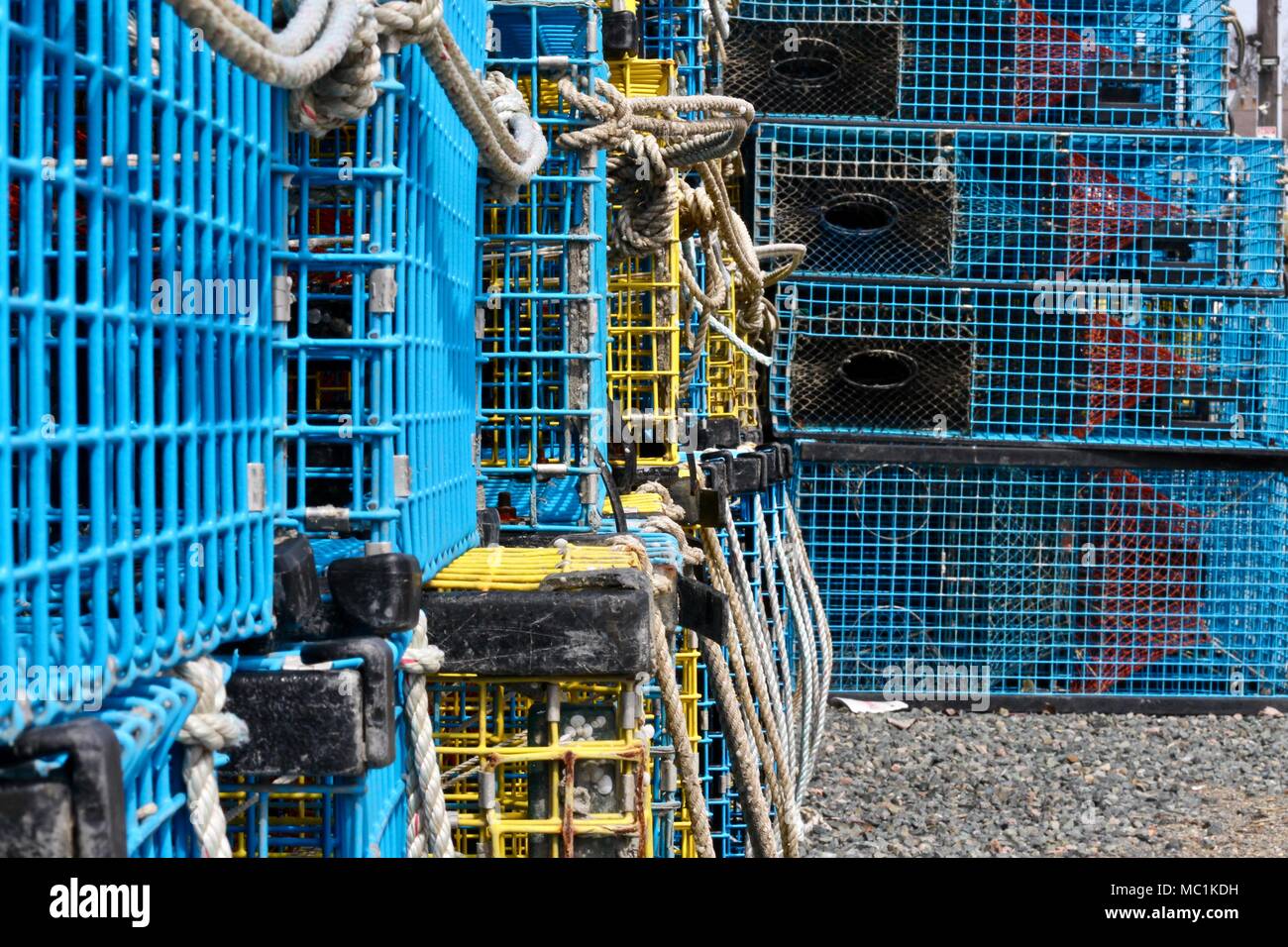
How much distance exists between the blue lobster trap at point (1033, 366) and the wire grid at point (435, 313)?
11.9ft

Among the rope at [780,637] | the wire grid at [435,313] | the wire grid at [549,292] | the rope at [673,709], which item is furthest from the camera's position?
the rope at [780,637]

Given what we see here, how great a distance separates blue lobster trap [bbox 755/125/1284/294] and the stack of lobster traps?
0.01 meters

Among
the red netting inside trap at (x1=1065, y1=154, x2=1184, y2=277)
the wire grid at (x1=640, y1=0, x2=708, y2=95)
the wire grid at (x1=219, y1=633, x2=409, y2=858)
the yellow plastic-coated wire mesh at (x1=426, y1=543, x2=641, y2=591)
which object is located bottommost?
the wire grid at (x1=219, y1=633, x2=409, y2=858)

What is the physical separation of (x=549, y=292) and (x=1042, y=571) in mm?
3673

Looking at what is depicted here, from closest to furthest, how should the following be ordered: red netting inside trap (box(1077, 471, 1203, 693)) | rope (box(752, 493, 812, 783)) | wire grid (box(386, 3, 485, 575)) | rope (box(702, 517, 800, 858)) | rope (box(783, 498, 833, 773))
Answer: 1. wire grid (box(386, 3, 485, 575))
2. rope (box(702, 517, 800, 858))
3. rope (box(752, 493, 812, 783))
4. rope (box(783, 498, 833, 773))
5. red netting inside trap (box(1077, 471, 1203, 693))

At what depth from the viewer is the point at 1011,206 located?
620cm

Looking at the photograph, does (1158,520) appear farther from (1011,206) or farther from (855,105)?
(855,105)

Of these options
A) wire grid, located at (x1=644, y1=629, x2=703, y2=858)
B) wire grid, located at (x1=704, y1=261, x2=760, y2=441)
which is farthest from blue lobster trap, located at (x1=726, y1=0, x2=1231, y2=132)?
wire grid, located at (x1=644, y1=629, x2=703, y2=858)

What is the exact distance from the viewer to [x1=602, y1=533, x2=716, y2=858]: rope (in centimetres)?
257

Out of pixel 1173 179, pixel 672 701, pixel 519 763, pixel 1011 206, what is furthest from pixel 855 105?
pixel 519 763

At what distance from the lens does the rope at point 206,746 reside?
55.0 inches

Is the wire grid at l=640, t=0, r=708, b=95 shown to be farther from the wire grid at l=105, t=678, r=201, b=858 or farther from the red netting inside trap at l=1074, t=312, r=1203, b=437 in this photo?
the wire grid at l=105, t=678, r=201, b=858

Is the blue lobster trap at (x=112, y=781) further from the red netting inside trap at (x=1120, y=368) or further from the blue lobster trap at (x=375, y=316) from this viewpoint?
the red netting inside trap at (x=1120, y=368)

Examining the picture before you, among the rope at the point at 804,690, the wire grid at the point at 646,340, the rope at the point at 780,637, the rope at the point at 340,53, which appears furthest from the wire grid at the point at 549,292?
the rope at the point at 804,690
